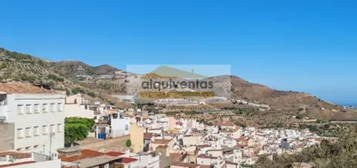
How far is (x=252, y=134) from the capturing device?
5800 centimetres

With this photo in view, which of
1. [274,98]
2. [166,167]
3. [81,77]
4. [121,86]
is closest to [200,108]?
[121,86]

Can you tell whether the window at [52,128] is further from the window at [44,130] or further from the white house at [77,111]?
the white house at [77,111]

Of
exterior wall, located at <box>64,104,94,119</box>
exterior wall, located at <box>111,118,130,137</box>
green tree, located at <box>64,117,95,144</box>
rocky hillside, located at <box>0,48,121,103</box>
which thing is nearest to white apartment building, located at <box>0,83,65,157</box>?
green tree, located at <box>64,117,95,144</box>

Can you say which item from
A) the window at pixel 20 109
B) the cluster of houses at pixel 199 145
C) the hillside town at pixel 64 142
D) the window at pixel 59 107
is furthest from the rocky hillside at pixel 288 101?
the window at pixel 20 109

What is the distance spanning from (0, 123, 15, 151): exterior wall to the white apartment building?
0.21 ft

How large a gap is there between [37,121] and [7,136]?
2.25m

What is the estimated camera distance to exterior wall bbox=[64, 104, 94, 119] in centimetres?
3397

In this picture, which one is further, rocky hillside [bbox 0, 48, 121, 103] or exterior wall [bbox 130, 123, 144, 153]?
rocky hillside [bbox 0, 48, 121, 103]

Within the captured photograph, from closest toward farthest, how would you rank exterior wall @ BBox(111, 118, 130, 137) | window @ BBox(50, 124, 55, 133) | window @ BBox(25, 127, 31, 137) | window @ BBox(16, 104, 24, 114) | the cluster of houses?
1. window @ BBox(16, 104, 24, 114)
2. window @ BBox(25, 127, 31, 137)
3. window @ BBox(50, 124, 55, 133)
4. the cluster of houses
5. exterior wall @ BBox(111, 118, 130, 137)

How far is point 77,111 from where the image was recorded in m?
35.0

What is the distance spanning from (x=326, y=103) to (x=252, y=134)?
64929mm

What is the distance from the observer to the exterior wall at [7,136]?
17406 millimetres

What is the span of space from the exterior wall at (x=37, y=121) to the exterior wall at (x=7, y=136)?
0.22 m

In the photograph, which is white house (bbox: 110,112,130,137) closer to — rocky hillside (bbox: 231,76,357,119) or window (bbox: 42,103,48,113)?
window (bbox: 42,103,48,113)
